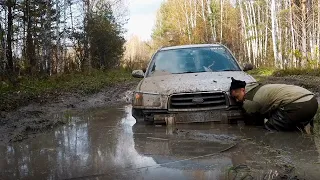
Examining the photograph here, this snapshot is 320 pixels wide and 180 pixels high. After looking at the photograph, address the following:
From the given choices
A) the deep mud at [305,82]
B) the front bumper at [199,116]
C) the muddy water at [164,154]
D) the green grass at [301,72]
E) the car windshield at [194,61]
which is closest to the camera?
the muddy water at [164,154]

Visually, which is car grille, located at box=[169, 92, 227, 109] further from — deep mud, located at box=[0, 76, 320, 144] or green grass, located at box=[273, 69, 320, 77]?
green grass, located at box=[273, 69, 320, 77]

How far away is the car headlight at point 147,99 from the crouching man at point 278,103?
103cm

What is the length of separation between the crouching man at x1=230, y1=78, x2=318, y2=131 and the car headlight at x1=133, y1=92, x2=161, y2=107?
1.03m

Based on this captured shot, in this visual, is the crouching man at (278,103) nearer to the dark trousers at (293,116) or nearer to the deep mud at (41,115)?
the dark trousers at (293,116)

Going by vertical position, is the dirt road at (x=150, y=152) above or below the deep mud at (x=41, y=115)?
below

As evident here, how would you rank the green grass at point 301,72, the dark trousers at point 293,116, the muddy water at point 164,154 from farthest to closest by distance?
1. the green grass at point 301,72
2. the dark trousers at point 293,116
3. the muddy water at point 164,154

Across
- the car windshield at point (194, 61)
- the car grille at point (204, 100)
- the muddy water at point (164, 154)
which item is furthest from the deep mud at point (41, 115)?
the car grille at point (204, 100)

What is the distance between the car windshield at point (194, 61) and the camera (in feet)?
21.1

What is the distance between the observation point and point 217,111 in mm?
5117

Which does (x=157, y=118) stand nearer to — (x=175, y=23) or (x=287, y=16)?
(x=287, y=16)

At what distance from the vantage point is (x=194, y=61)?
6625 mm

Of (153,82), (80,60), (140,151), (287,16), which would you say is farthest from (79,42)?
(140,151)

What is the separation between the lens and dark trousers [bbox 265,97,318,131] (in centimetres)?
463

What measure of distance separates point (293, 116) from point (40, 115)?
16.1 feet
